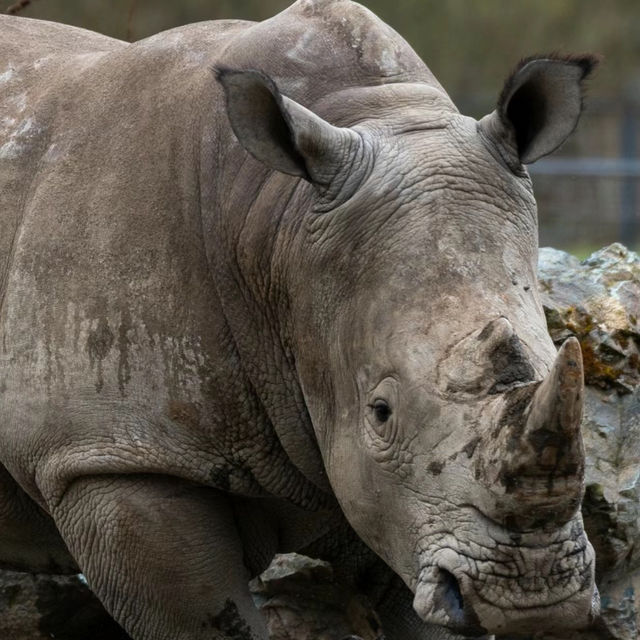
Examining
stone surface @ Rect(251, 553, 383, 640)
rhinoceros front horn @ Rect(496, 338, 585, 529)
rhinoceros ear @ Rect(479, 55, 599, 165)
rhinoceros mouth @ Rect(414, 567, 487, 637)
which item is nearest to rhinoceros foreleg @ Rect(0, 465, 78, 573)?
stone surface @ Rect(251, 553, 383, 640)

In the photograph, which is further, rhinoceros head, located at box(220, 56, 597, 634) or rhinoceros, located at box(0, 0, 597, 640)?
rhinoceros, located at box(0, 0, 597, 640)

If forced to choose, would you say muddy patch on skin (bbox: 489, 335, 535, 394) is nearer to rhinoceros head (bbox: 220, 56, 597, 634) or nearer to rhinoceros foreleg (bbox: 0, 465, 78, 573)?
rhinoceros head (bbox: 220, 56, 597, 634)

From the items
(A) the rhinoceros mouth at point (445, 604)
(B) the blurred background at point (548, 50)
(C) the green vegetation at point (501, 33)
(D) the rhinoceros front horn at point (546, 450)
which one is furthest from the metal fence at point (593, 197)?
(D) the rhinoceros front horn at point (546, 450)

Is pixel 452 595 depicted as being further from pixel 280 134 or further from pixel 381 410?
pixel 280 134

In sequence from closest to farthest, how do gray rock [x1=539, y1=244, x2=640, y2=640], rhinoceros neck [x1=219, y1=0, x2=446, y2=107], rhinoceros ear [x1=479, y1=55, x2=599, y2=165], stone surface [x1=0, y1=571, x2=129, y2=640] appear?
rhinoceros ear [x1=479, y1=55, x2=599, y2=165] → rhinoceros neck [x1=219, y1=0, x2=446, y2=107] → gray rock [x1=539, y1=244, x2=640, y2=640] → stone surface [x1=0, y1=571, x2=129, y2=640]

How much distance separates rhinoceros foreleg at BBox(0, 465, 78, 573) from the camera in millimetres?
6047

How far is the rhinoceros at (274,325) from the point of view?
450 cm

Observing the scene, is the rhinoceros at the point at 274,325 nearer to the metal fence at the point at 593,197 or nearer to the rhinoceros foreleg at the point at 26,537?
the rhinoceros foreleg at the point at 26,537

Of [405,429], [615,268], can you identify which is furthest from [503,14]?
[405,429]

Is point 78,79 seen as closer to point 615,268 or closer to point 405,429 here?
point 405,429

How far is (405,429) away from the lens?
4.68 m

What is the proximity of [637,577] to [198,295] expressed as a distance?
7.94 ft

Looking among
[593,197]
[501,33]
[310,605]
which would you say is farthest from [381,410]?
[501,33]

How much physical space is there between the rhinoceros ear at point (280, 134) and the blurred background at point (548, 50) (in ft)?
47.4
